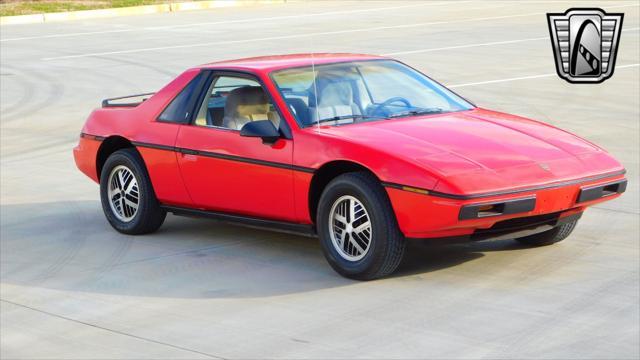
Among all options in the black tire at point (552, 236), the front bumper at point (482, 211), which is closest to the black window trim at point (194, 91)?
the front bumper at point (482, 211)

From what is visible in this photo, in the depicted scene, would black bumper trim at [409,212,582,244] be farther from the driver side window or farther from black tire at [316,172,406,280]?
the driver side window

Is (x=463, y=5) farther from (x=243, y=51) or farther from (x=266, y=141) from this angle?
(x=266, y=141)

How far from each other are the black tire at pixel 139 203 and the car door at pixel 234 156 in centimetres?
47

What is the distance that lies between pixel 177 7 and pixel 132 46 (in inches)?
528

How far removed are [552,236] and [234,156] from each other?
2186mm

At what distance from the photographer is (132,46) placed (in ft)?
87.6

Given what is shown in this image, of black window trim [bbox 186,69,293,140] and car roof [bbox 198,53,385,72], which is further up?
car roof [bbox 198,53,385,72]

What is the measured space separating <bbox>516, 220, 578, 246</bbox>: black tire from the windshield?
3.45 ft

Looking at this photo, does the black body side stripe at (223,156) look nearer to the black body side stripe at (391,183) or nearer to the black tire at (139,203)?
the black body side stripe at (391,183)

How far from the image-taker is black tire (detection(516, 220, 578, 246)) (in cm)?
841

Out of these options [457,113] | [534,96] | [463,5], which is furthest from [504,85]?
[463,5]

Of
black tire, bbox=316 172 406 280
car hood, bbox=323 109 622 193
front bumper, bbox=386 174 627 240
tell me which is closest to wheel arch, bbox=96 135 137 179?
car hood, bbox=323 109 622 193

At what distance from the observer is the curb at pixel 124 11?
117 ft
